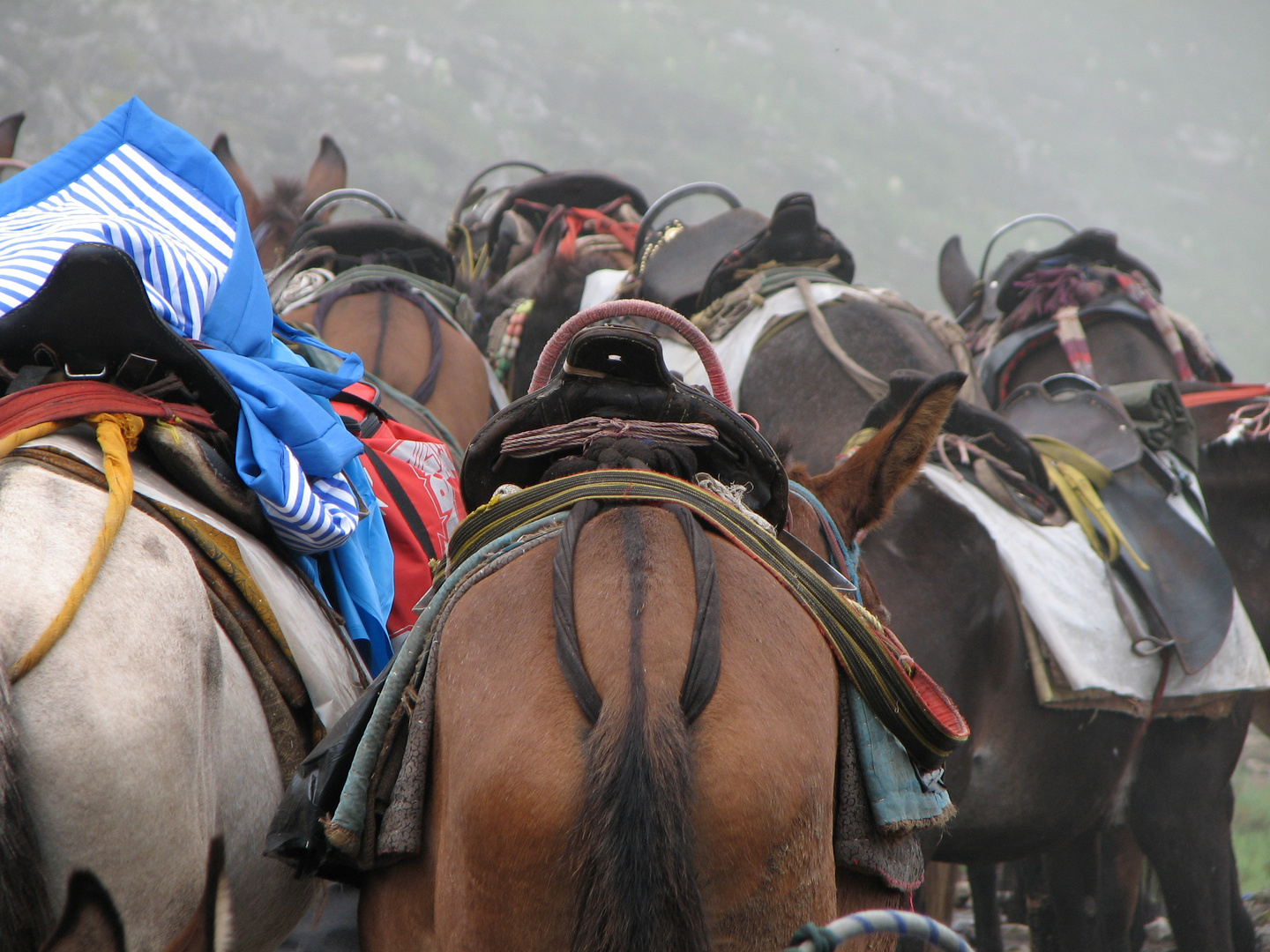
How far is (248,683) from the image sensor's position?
1.55m

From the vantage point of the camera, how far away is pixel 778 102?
34031 mm

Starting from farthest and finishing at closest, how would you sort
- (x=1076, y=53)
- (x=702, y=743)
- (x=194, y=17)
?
1. (x=1076, y=53)
2. (x=194, y=17)
3. (x=702, y=743)

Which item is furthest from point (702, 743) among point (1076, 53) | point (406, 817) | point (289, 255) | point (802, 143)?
point (1076, 53)

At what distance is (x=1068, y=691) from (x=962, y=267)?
12.4 feet

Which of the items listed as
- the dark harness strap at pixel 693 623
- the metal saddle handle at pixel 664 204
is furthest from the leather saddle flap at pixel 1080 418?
the dark harness strap at pixel 693 623

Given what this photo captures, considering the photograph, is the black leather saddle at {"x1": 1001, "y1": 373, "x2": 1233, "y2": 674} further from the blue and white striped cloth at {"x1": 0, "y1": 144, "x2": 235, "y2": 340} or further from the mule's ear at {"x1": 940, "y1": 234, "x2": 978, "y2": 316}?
the blue and white striped cloth at {"x1": 0, "y1": 144, "x2": 235, "y2": 340}

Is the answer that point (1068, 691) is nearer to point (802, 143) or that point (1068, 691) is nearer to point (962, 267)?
point (962, 267)

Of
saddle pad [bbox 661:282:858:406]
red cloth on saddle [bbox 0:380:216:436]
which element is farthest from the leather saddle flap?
red cloth on saddle [bbox 0:380:216:436]

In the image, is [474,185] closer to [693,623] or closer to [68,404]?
[68,404]

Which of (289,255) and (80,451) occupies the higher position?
(289,255)

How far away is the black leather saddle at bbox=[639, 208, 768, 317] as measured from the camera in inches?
160

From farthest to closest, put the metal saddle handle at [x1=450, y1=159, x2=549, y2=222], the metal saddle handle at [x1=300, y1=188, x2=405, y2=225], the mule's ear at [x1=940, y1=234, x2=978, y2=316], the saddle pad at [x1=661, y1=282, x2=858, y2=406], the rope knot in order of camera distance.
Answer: the mule's ear at [x1=940, y1=234, x2=978, y2=316], the metal saddle handle at [x1=450, y1=159, x2=549, y2=222], the metal saddle handle at [x1=300, y1=188, x2=405, y2=225], the saddle pad at [x1=661, y1=282, x2=858, y2=406], the rope knot

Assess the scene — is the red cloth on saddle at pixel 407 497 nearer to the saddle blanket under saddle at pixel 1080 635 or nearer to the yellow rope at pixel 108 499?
the yellow rope at pixel 108 499

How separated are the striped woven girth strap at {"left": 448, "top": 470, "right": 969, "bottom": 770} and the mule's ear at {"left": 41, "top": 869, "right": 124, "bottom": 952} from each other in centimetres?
64
